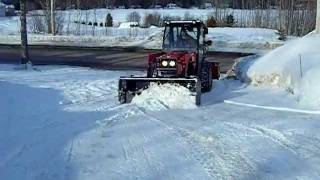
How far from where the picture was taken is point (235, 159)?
329 inches

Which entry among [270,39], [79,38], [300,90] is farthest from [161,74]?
[79,38]

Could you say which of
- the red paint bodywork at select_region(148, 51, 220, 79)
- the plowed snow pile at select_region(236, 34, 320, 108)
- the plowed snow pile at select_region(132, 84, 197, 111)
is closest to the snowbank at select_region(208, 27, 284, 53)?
the plowed snow pile at select_region(236, 34, 320, 108)

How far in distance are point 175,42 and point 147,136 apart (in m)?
6.21

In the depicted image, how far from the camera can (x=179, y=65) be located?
14.8 m

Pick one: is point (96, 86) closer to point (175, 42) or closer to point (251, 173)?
point (175, 42)

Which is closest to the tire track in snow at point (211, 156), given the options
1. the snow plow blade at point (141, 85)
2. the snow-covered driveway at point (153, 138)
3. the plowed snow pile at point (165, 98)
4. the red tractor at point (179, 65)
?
the snow-covered driveway at point (153, 138)

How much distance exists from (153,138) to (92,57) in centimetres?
1862

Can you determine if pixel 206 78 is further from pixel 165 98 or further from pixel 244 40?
pixel 244 40

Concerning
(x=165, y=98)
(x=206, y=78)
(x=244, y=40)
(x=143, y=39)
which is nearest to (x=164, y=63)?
(x=206, y=78)

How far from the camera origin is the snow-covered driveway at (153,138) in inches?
308

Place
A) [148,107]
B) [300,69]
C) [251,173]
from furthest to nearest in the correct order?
[300,69], [148,107], [251,173]

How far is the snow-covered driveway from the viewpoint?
7828mm

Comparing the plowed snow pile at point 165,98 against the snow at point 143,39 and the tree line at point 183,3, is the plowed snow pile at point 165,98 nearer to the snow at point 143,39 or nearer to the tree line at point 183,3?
the tree line at point 183,3

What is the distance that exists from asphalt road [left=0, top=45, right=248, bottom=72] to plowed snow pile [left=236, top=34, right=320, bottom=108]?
463 cm
